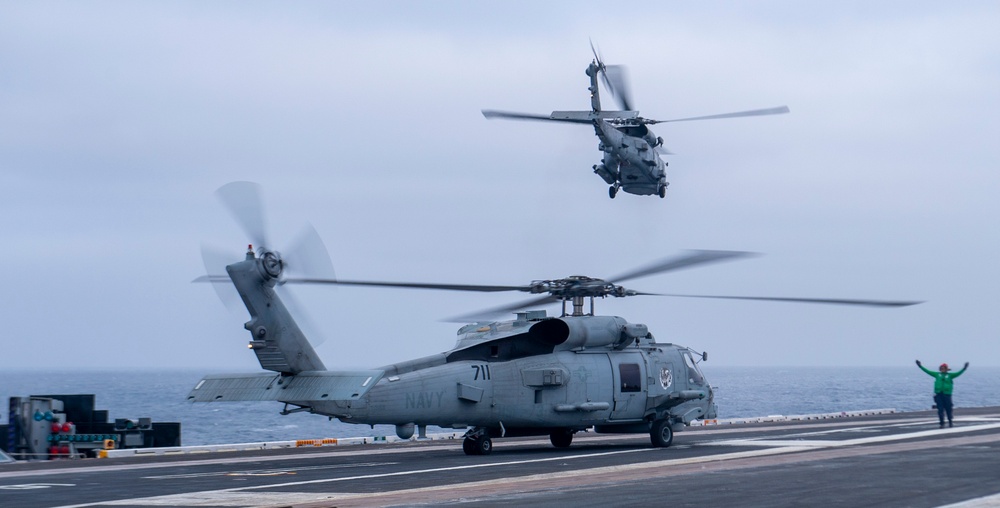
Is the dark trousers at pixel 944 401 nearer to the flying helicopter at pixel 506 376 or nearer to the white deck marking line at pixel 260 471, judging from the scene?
the flying helicopter at pixel 506 376

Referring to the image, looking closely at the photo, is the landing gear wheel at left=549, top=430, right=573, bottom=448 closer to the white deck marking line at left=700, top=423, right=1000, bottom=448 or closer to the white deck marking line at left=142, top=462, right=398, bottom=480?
the white deck marking line at left=700, top=423, right=1000, bottom=448

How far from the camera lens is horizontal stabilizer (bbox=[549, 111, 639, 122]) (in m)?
27.2

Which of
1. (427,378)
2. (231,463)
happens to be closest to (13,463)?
(231,463)

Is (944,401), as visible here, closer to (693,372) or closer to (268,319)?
(693,372)

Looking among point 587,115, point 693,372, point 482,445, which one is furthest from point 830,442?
point 587,115

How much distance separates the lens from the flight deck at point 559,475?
14445 mm

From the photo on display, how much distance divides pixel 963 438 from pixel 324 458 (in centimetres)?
1513

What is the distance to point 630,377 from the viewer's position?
25.7 metres

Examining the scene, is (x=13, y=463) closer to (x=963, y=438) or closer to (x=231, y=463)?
(x=231, y=463)

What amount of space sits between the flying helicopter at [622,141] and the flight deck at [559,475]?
7.23m

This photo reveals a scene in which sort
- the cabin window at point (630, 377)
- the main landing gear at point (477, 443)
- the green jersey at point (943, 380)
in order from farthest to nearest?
the green jersey at point (943, 380) → the cabin window at point (630, 377) → the main landing gear at point (477, 443)

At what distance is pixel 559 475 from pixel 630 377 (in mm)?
7711

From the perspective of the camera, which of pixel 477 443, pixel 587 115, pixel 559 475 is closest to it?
pixel 559 475

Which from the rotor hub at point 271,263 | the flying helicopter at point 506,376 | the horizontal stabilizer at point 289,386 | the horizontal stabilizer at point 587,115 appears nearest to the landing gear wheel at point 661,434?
the flying helicopter at point 506,376
